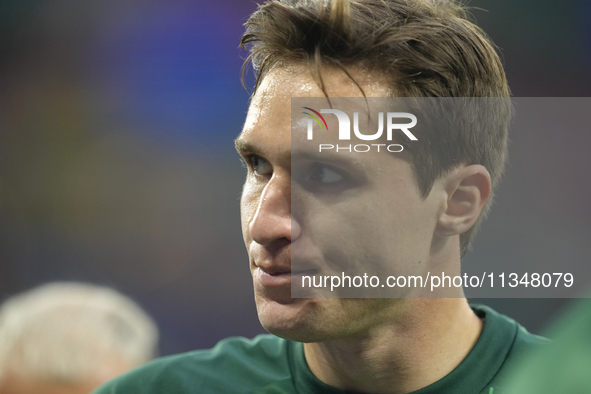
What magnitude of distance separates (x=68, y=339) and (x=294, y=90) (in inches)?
64.9

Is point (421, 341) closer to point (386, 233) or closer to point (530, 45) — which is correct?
point (386, 233)

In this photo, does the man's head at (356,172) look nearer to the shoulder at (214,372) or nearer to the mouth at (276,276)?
the mouth at (276,276)

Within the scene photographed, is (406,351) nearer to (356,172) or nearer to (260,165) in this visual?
(356,172)

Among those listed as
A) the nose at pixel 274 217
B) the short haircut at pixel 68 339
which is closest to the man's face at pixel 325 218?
the nose at pixel 274 217

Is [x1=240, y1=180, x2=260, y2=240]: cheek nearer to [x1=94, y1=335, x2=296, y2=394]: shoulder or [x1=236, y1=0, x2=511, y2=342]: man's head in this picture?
[x1=236, y1=0, x2=511, y2=342]: man's head

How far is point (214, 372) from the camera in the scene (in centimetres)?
157

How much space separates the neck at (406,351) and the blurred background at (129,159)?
2.23 metres

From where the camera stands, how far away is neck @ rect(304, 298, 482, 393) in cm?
128

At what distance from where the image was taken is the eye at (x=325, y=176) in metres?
1.18

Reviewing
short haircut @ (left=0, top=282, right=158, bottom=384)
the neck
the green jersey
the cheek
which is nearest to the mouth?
the cheek

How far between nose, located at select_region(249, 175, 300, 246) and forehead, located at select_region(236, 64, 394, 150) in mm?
107

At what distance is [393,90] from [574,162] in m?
0.79

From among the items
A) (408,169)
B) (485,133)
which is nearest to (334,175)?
(408,169)

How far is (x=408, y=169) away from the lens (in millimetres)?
1204
